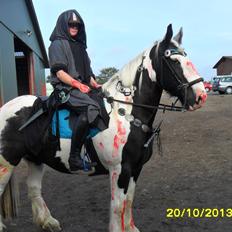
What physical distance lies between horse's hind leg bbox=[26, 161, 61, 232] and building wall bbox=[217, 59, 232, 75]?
245 ft

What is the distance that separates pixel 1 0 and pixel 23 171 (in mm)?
7484

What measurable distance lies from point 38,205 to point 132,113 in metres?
1.89

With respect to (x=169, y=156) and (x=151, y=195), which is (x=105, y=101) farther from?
(x=169, y=156)

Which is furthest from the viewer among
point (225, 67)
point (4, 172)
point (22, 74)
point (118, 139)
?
point (225, 67)

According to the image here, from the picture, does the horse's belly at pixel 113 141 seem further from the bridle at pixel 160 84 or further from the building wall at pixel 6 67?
the building wall at pixel 6 67

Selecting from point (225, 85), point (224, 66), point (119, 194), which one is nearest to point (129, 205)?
point (119, 194)

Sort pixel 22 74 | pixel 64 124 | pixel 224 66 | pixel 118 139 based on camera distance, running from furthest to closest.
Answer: pixel 224 66, pixel 22 74, pixel 64 124, pixel 118 139

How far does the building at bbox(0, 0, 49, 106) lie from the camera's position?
12.5 m

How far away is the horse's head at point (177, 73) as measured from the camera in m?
3.48

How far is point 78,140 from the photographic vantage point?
3770mm

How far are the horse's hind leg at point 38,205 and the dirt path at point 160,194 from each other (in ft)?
0.77

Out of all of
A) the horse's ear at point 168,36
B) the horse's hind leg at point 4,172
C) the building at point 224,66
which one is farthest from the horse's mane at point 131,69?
the building at point 224,66

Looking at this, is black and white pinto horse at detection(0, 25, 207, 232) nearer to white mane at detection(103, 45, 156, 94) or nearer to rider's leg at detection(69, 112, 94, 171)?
white mane at detection(103, 45, 156, 94)

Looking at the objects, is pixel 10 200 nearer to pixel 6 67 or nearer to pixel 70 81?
pixel 70 81
